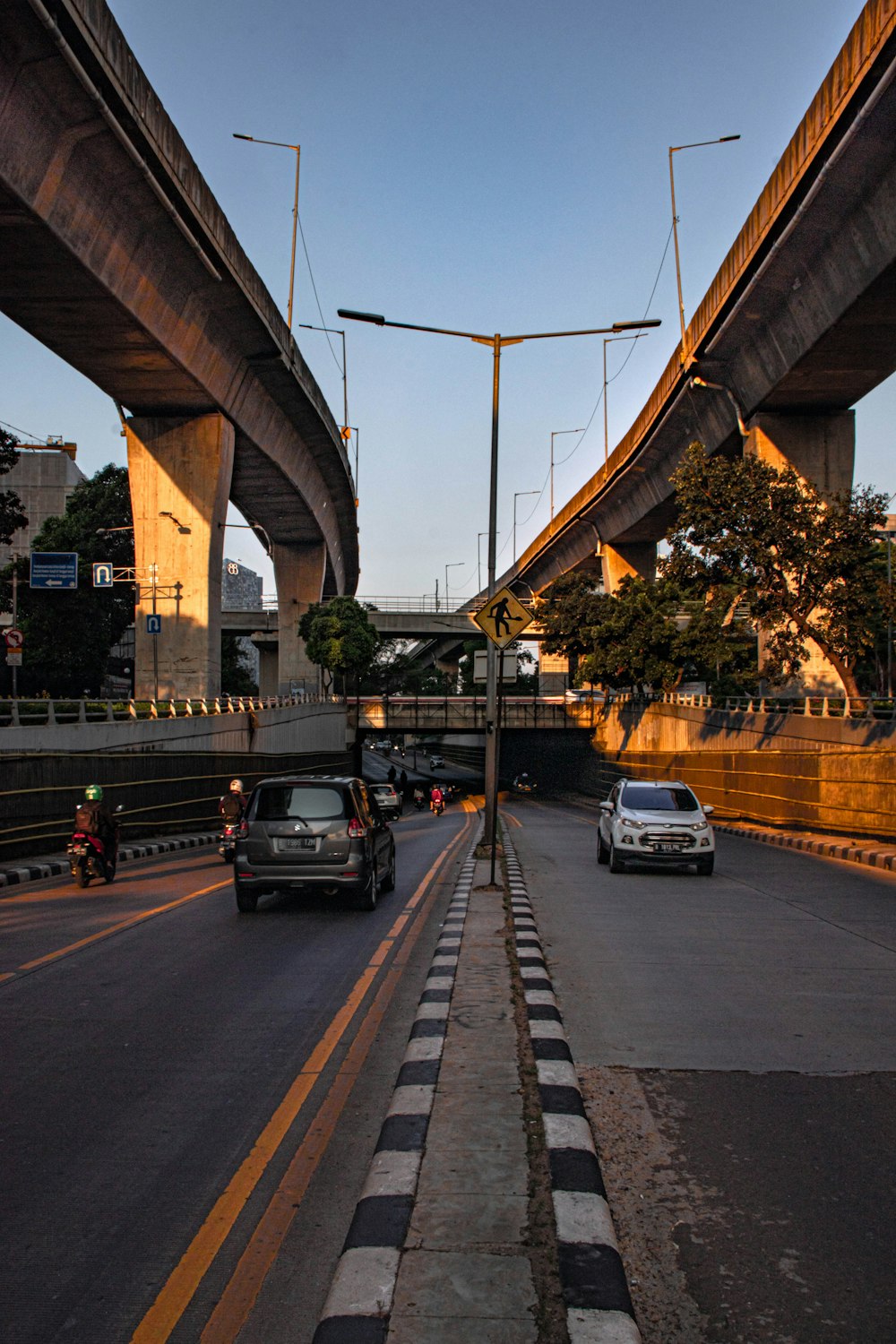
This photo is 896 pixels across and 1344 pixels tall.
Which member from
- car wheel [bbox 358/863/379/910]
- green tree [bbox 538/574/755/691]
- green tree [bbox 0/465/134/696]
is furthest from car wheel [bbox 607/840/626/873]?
green tree [bbox 0/465/134/696]

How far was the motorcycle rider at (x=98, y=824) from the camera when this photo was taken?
1714 cm

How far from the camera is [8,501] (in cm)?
4012

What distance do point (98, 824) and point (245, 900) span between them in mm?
4358

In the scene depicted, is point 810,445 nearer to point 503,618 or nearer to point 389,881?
point 503,618

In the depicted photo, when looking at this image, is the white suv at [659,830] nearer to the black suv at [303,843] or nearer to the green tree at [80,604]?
the black suv at [303,843]

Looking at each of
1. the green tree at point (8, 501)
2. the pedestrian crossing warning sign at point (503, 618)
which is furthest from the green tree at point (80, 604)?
the pedestrian crossing warning sign at point (503, 618)

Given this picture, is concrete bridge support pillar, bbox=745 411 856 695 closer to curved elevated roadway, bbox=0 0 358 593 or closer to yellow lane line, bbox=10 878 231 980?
curved elevated roadway, bbox=0 0 358 593

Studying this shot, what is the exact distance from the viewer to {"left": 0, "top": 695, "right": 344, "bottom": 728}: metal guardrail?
2458 cm

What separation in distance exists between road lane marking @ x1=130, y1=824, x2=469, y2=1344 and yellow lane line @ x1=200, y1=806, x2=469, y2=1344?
8cm

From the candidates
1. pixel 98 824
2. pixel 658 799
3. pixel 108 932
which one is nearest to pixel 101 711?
pixel 98 824

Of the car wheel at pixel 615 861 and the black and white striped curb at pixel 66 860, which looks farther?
the car wheel at pixel 615 861

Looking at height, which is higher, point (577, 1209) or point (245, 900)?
point (577, 1209)

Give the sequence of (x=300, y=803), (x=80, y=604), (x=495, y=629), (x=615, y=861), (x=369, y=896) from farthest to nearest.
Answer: (x=80, y=604), (x=615, y=861), (x=495, y=629), (x=369, y=896), (x=300, y=803)

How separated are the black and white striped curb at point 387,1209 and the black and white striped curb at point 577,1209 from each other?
60cm
